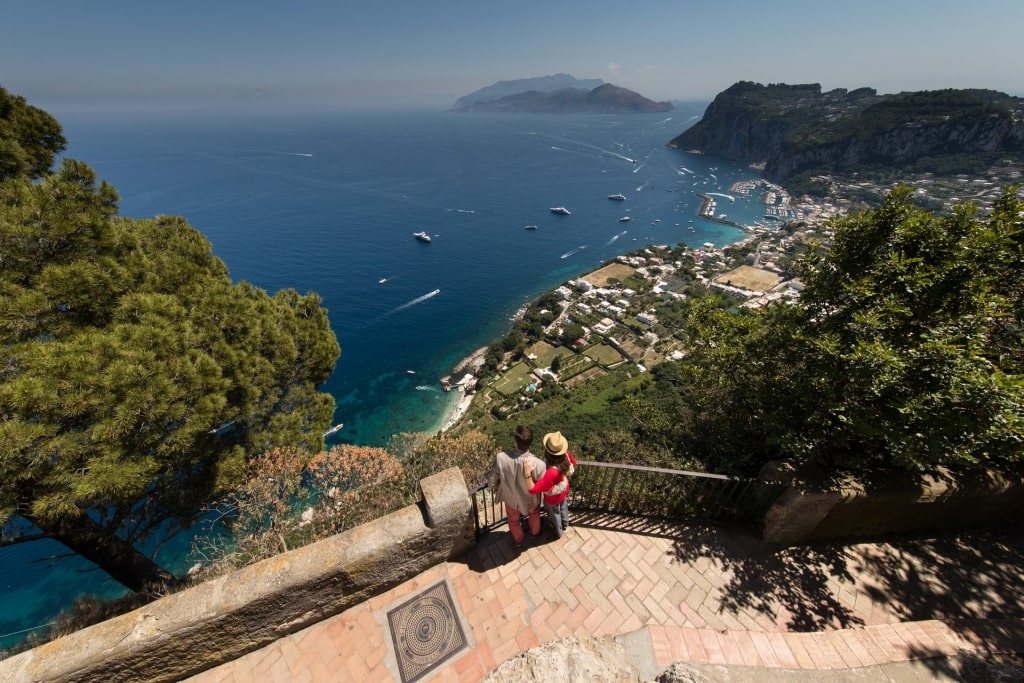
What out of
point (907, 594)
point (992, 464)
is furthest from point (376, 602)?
point (992, 464)

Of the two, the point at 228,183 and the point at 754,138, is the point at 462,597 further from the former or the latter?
the point at 754,138

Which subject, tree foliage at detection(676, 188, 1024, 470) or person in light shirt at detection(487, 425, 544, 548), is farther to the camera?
person in light shirt at detection(487, 425, 544, 548)

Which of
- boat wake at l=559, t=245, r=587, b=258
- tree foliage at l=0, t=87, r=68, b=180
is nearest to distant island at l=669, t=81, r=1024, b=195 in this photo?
boat wake at l=559, t=245, r=587, b=258

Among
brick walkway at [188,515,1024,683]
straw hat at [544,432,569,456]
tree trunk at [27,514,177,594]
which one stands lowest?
tree trunk at [27,514,177,594]

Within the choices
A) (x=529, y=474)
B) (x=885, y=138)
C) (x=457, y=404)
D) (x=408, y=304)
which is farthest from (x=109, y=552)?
(x=885, y=138)

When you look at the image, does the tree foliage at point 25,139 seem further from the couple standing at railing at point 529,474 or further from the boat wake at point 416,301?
the boat wake at point 416,301

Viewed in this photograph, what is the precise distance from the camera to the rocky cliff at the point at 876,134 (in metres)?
99.4

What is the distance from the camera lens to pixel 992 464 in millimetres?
5188

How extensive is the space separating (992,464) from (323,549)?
330 inches

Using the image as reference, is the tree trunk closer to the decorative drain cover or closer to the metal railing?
the decorative drain cover

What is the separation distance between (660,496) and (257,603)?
5007 mm

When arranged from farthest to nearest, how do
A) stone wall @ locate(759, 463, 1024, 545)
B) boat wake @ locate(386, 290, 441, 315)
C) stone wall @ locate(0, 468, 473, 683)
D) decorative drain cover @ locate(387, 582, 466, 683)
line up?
boat wake @ locate(386, 290, 441, 315) → stone wall @ locate(759, 463, 1024, 545) → decorative drain cover @ locate(387, 582, 466, 683) → stone wall @ locate(0, 468, 473, 683)

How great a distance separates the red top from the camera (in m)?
4.61

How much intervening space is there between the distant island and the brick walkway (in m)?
125
